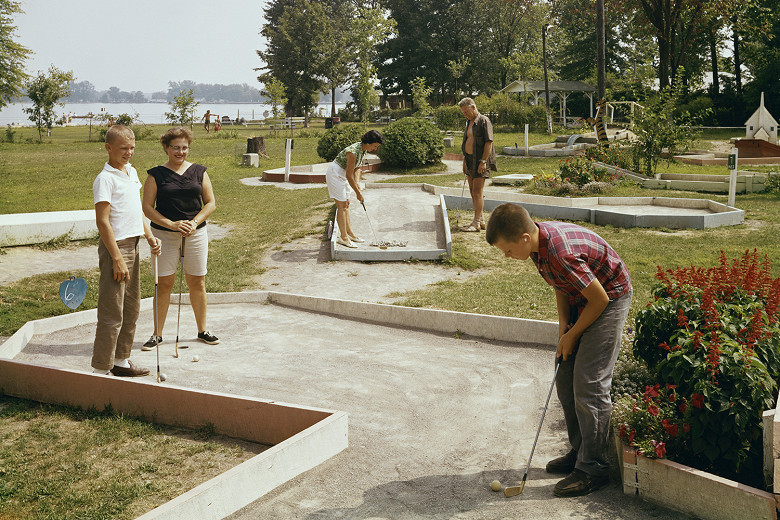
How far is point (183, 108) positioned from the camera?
39.4 meters

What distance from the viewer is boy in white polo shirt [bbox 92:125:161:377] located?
534 centimetres

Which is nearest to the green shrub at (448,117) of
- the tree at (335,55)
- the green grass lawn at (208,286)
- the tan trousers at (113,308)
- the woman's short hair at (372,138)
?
the green grass lawn at (208,286)

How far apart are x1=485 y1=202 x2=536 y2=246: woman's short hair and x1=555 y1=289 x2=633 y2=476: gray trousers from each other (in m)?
0.66

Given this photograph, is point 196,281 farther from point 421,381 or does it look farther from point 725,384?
point 725,384

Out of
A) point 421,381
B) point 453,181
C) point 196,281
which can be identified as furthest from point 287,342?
point 453,181

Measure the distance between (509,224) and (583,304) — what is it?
681 millimetres

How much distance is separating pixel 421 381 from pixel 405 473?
4.92 feet

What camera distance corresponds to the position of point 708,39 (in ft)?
160

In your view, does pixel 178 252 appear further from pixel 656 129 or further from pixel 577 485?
pixel 656 129

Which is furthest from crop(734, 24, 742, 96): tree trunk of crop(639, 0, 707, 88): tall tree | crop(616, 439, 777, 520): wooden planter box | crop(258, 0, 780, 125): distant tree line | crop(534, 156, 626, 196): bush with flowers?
crop(616, 439, 777, 520): wooden planter box

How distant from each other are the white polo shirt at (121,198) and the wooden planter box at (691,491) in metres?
3.80

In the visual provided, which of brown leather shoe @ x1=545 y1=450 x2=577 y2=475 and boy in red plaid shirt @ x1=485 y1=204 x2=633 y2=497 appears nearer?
boy in red plaid shirt @ x1=485 y1=204 x2=633 y2=497

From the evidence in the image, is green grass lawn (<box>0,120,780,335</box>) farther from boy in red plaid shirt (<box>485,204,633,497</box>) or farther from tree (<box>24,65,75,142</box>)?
tree (<box>24,65,75,142</box>)

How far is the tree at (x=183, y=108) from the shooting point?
39000mm
